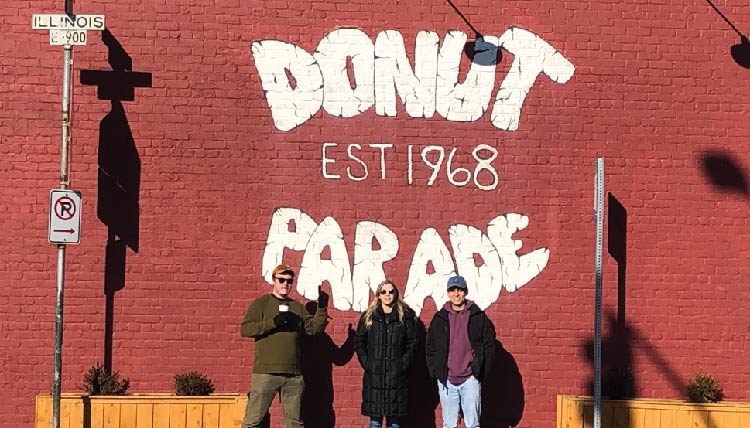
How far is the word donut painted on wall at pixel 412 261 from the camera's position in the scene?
1028 cm

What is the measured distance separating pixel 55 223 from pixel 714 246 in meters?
6.60

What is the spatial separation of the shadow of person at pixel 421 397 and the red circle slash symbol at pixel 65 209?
3603 mm

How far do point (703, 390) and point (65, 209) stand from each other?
6394 millimetres

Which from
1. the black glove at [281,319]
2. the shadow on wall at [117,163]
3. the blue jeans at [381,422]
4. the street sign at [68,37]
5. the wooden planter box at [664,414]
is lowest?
the blue jeans at [381,422]

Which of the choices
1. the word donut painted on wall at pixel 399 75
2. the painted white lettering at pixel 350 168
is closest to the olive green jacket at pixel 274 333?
the painted white lettering at pixel 350 168

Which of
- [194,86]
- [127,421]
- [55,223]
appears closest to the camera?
[55,223]

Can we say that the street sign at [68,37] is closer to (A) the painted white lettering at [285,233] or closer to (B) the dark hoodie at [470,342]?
(A) the painted white lettering at [285,233]

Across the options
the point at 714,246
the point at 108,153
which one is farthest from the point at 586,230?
the point at 108,153

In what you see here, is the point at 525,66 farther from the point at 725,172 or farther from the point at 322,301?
the point at 322,301

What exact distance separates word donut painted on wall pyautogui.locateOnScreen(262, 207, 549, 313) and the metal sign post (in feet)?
6.72

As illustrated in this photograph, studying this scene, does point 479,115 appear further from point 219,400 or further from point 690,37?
point 219,400

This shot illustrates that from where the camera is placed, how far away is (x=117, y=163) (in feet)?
33.4

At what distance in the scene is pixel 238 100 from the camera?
405 inches

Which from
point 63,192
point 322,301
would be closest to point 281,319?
point 322,301
